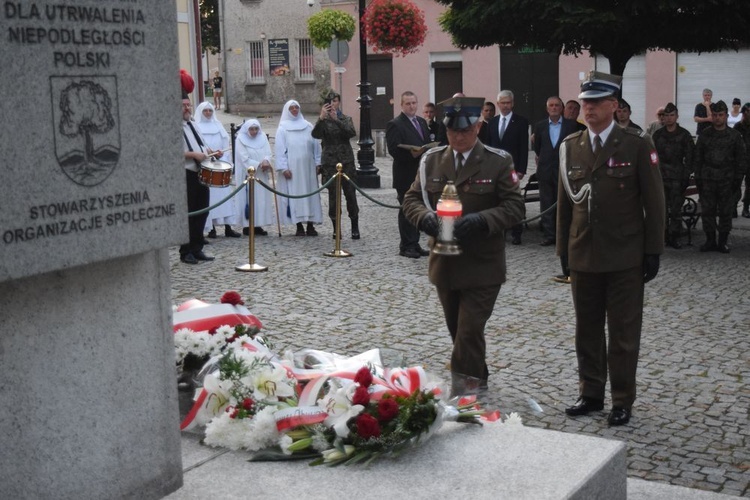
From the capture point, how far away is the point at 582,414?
253 inches

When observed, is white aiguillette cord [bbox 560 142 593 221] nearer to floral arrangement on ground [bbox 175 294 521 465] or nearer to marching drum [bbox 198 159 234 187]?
floral arrangement on ground [bbox 175 294 521 465]

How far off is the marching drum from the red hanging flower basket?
9818 mm

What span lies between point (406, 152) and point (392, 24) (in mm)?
9436

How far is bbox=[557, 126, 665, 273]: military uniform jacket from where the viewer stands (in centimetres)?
621

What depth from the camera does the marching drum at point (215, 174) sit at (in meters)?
11.8

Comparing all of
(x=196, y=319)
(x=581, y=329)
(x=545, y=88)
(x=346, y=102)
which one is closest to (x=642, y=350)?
(x=581, y=329)

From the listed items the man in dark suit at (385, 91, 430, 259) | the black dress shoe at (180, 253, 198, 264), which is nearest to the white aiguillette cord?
the man in dark suit at (385, 91, 430, 259)

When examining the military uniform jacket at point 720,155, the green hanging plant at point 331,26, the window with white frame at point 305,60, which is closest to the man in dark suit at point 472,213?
the military uniform jacket at point 720,155

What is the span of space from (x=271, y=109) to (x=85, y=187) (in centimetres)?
4115

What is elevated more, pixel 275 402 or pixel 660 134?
pixel 660 134

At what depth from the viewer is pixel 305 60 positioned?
1706 inches

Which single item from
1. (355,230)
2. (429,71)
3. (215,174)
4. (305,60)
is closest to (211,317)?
(215,174)

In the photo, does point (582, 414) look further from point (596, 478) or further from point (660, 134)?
point (660, 134)

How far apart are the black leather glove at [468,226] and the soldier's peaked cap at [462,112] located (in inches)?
23.2
